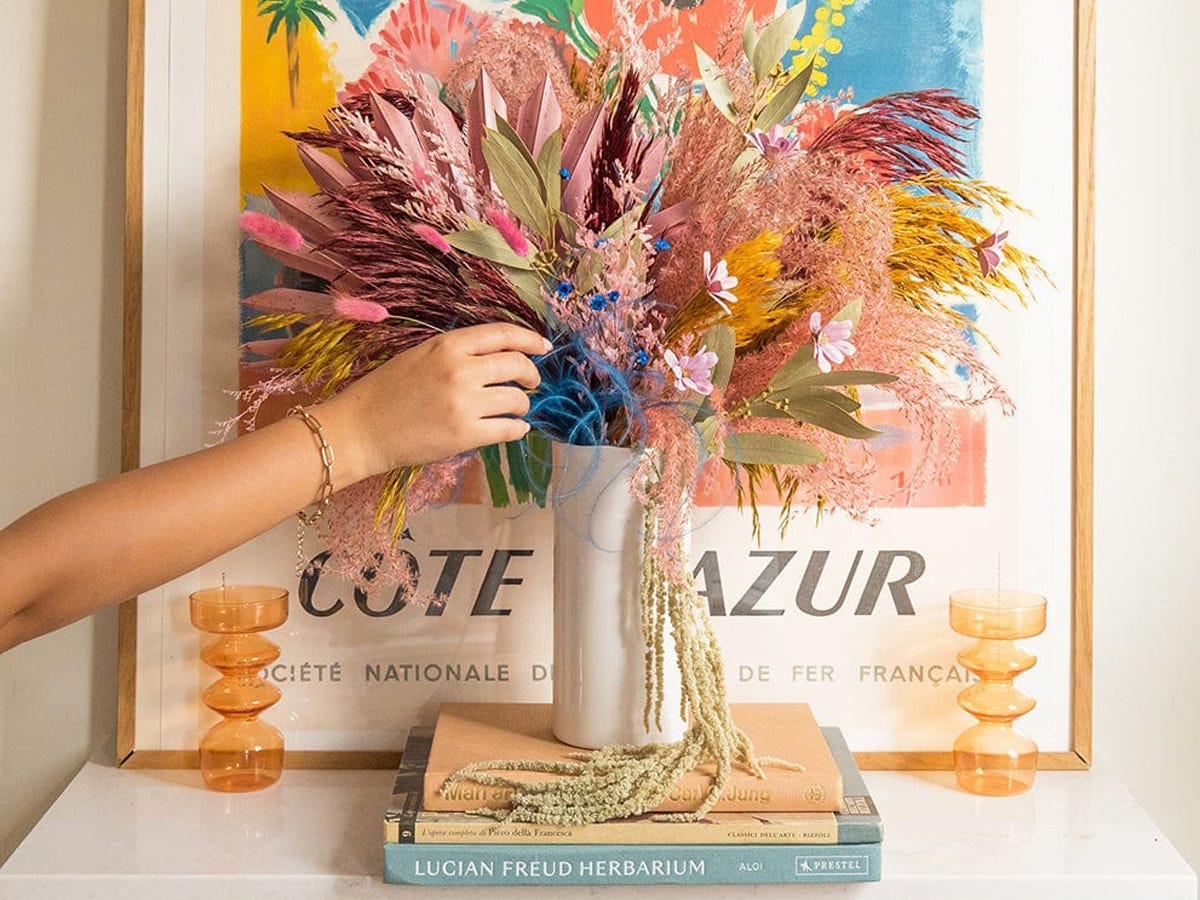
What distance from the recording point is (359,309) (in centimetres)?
96

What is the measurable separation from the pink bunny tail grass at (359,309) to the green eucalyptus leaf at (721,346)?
240 mm

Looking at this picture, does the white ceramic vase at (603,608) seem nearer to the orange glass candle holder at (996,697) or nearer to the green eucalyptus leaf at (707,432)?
the green eucalyptus leaf at (707,432)

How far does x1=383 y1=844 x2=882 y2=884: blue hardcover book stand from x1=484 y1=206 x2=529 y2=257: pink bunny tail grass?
45 centimetres

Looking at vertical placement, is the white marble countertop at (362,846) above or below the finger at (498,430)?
below

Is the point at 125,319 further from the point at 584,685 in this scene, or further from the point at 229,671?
the point at 584,685

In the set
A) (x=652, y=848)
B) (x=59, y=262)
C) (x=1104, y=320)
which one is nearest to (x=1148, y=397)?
(x=1104, y=320)

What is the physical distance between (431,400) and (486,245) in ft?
0.42

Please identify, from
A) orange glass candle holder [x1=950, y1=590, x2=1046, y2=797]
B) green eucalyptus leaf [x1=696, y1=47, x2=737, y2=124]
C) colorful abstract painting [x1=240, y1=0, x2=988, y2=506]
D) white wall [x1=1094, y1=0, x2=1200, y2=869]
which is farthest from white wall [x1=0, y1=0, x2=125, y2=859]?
white wall [x1=1094, y1=0, x2=1200, y2=869]

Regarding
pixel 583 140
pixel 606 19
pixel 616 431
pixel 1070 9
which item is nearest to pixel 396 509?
pixel 616 431

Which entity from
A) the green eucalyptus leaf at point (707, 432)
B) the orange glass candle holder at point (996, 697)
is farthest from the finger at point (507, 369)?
the orange glass candle holder at point (996, 697)

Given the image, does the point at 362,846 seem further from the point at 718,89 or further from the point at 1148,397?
the point at 1148,397

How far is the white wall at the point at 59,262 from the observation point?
127 cm

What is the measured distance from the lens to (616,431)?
3.45 feet

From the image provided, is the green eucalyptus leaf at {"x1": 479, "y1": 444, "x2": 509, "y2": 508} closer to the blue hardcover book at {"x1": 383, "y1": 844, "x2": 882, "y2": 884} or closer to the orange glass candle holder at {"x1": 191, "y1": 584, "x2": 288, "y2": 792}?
the orange glass candle holder at {"x1": 191, "y1": 584, "x2": 288, "y2": 792}
